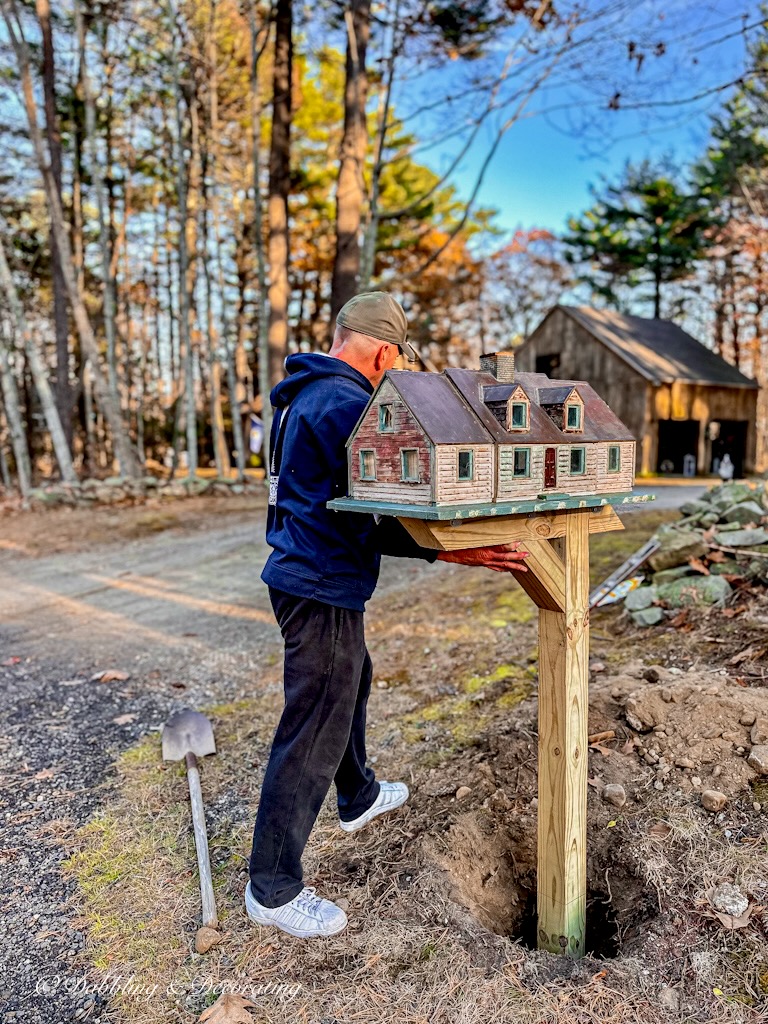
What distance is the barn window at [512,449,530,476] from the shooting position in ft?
6.16

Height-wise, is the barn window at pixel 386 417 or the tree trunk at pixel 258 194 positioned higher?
the tree trunk at pixel 258 194

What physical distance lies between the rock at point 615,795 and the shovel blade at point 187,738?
200 centimetres

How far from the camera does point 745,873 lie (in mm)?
2242

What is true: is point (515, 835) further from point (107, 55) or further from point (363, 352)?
point (107, 55)

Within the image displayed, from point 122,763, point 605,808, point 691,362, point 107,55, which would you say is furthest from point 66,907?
point 691,362

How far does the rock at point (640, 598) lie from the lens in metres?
4.53

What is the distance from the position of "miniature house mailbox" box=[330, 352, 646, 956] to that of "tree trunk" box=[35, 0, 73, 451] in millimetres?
14507

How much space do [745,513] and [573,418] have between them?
Answer: 3.67 metres

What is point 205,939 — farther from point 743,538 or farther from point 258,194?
point 258,194

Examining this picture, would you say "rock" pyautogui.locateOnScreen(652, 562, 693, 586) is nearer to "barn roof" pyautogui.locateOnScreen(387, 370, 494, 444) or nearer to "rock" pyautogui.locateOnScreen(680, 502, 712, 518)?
"rock" pyautogui.locateOnScreen(680, 502, 712, 518)

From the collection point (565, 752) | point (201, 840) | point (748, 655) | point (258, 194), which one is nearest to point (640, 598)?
point (748, 655)

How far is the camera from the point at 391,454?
1.87 m

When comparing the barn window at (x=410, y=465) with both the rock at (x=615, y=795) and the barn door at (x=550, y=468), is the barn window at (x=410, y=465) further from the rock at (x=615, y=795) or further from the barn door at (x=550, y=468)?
the rock at (x=615, y=795)

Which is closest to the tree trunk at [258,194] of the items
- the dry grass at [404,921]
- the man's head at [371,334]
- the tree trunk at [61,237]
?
the tree trunk at [61,237]
